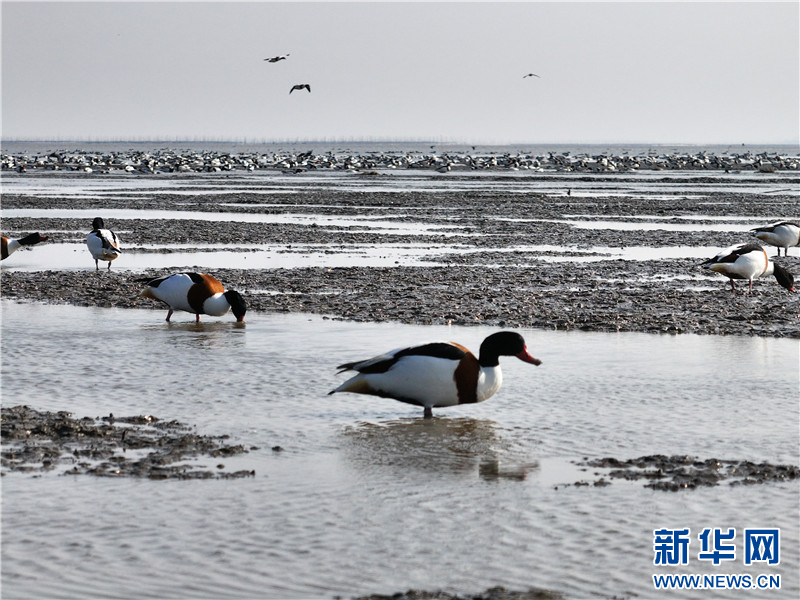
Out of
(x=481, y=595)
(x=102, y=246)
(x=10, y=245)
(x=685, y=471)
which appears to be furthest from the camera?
(x=10, y=245)

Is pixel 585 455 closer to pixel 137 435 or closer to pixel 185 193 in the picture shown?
pixel 137 435

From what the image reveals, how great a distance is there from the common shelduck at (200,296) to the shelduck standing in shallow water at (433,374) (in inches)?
224

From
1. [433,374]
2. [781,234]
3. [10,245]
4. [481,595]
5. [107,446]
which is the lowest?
[481,595]

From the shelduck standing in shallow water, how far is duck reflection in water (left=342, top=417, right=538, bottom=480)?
0.26m

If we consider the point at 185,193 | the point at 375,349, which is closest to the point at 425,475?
the point at 375,349

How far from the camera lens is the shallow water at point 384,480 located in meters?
6.34

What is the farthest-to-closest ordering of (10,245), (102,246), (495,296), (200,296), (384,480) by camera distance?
(10,245)
(102,246)
(495,296)
(200,296)
(384,480)

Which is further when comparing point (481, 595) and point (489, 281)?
point (489, 281)

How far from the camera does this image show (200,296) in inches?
614

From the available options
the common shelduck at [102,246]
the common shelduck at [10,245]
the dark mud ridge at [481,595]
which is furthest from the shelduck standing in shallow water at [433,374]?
the common shelduck at [10,245]

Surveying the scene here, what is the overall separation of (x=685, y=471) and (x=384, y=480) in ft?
7.30

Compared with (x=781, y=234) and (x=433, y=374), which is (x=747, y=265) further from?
(x=433, y=374)

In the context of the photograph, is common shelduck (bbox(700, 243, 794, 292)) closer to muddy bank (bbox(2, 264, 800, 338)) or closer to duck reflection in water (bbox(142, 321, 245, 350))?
muddy bank (bbox(2, 264, 800, 338))

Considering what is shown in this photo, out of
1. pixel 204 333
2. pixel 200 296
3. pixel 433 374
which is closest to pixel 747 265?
pixel 200 296
